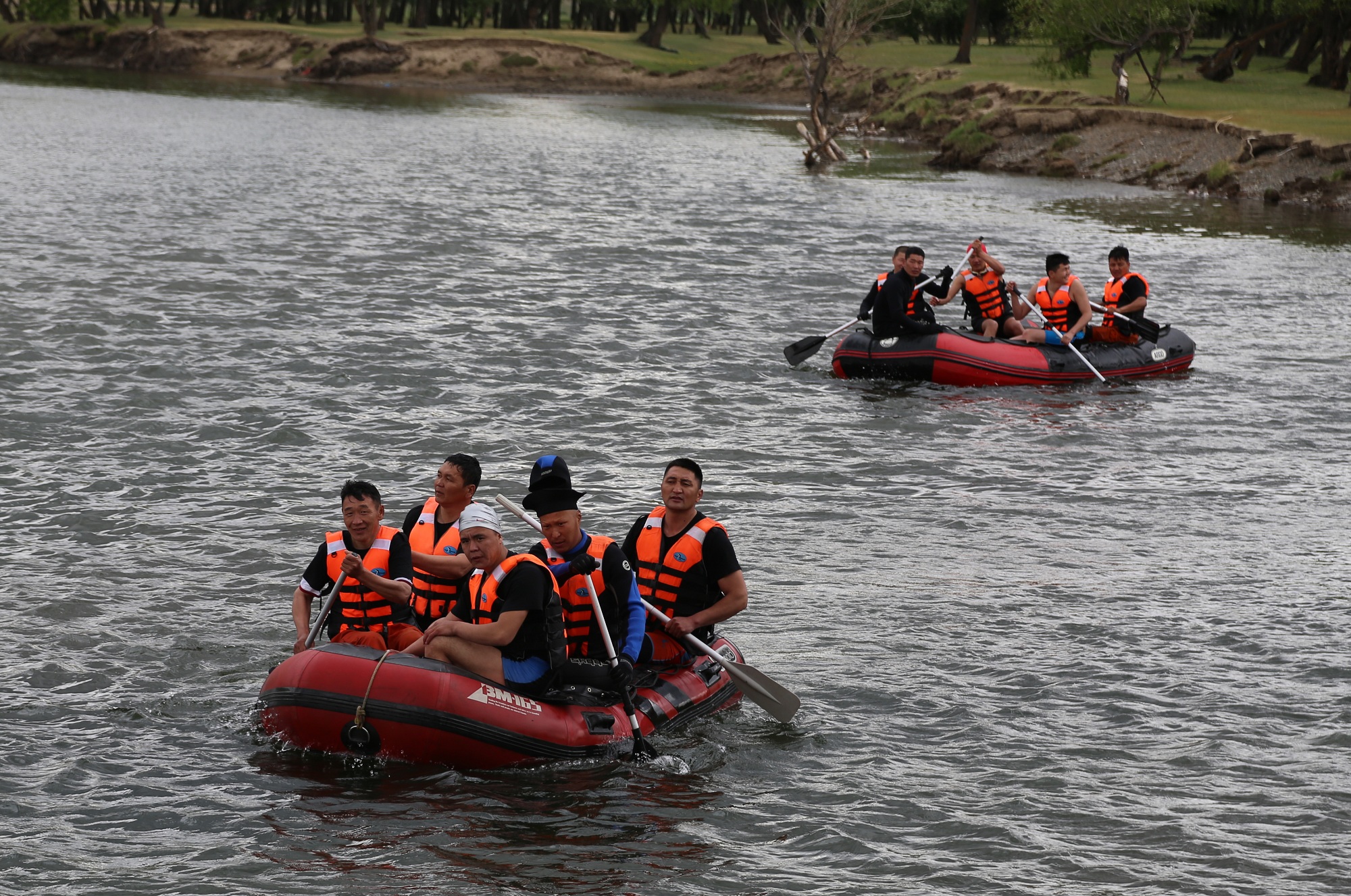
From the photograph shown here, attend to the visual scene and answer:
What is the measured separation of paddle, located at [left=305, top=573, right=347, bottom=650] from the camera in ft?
31.3

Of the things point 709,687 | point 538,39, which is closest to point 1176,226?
point 709,687

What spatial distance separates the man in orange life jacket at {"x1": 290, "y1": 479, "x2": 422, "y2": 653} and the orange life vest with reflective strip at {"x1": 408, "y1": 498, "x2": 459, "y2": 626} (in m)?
0.08

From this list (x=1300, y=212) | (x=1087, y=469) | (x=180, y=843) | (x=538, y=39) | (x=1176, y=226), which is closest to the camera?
(x=180, y=843)

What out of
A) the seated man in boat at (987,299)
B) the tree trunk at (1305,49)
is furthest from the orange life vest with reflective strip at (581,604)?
the tree trunk at (1305,49)

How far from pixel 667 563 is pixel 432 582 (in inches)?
65.5

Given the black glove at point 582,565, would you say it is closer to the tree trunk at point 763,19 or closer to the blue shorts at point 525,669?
the blue shorts at point 525,669

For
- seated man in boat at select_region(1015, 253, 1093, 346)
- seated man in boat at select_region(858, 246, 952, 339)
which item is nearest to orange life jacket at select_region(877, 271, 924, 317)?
seated man in boat at select_region(858, 246, 952, 339)

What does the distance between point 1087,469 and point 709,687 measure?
8311 mm

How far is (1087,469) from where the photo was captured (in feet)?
56.4

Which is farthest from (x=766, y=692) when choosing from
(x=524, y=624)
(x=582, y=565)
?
(x=524, y=624)

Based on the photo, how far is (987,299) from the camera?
2138cm

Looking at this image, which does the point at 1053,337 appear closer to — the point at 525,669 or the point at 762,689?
the point at 762,689

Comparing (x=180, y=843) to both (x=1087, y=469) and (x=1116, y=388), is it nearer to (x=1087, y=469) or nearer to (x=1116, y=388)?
(x=1087, y=469)

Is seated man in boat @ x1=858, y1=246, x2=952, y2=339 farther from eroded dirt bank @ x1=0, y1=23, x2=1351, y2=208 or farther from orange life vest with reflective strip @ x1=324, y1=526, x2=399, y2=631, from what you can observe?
eroded dirt bank @ x1=0, y1=23, x2=1351, y2=208
